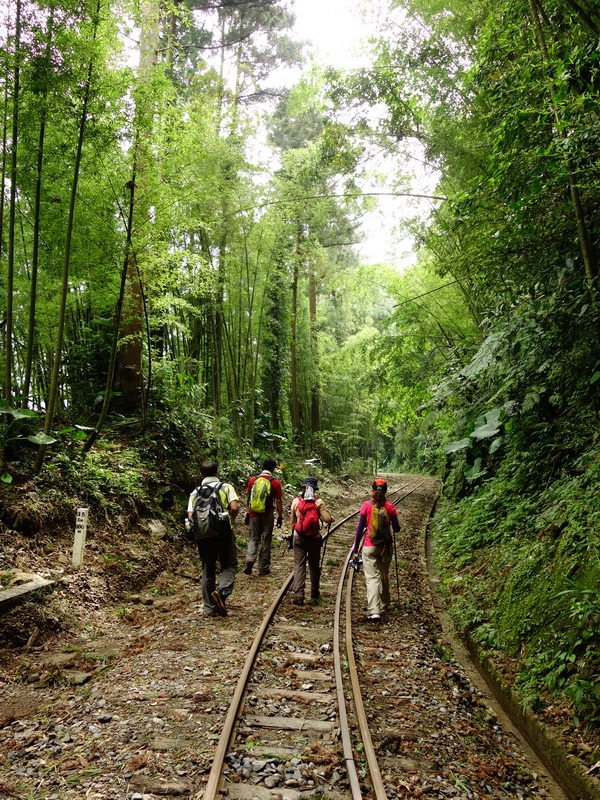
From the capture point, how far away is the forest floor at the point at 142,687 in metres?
3.03

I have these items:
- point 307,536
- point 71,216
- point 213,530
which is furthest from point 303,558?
point 71,216

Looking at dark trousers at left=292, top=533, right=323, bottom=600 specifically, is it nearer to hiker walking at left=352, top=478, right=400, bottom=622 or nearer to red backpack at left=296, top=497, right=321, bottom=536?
red backpack at left=296, top=497, right=321, bottom=536

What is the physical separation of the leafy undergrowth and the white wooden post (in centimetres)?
449

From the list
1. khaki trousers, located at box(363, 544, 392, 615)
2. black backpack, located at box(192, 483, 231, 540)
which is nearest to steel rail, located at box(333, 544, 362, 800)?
khaki trousers, located at box(363, 544, 392, 615)

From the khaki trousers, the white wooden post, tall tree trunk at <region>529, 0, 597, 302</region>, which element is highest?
tall tree trunk at <region>529, 0, 597, 302</region>

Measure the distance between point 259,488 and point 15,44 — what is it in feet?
19.4

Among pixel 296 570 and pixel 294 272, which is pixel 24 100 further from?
pixel 294 272

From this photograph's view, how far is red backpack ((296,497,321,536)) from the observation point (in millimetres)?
6414

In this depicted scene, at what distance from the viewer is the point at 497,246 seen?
6559 millimetres

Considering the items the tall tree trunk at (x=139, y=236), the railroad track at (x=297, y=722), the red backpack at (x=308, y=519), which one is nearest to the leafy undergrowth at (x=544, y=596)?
the railroad track at (x=297, y=722)

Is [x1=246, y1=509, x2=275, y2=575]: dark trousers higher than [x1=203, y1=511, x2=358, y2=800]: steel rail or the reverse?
higher

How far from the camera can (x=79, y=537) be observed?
594cm

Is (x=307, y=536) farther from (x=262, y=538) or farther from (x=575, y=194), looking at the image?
(x=575, y=194)

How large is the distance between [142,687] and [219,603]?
5.60 ft
